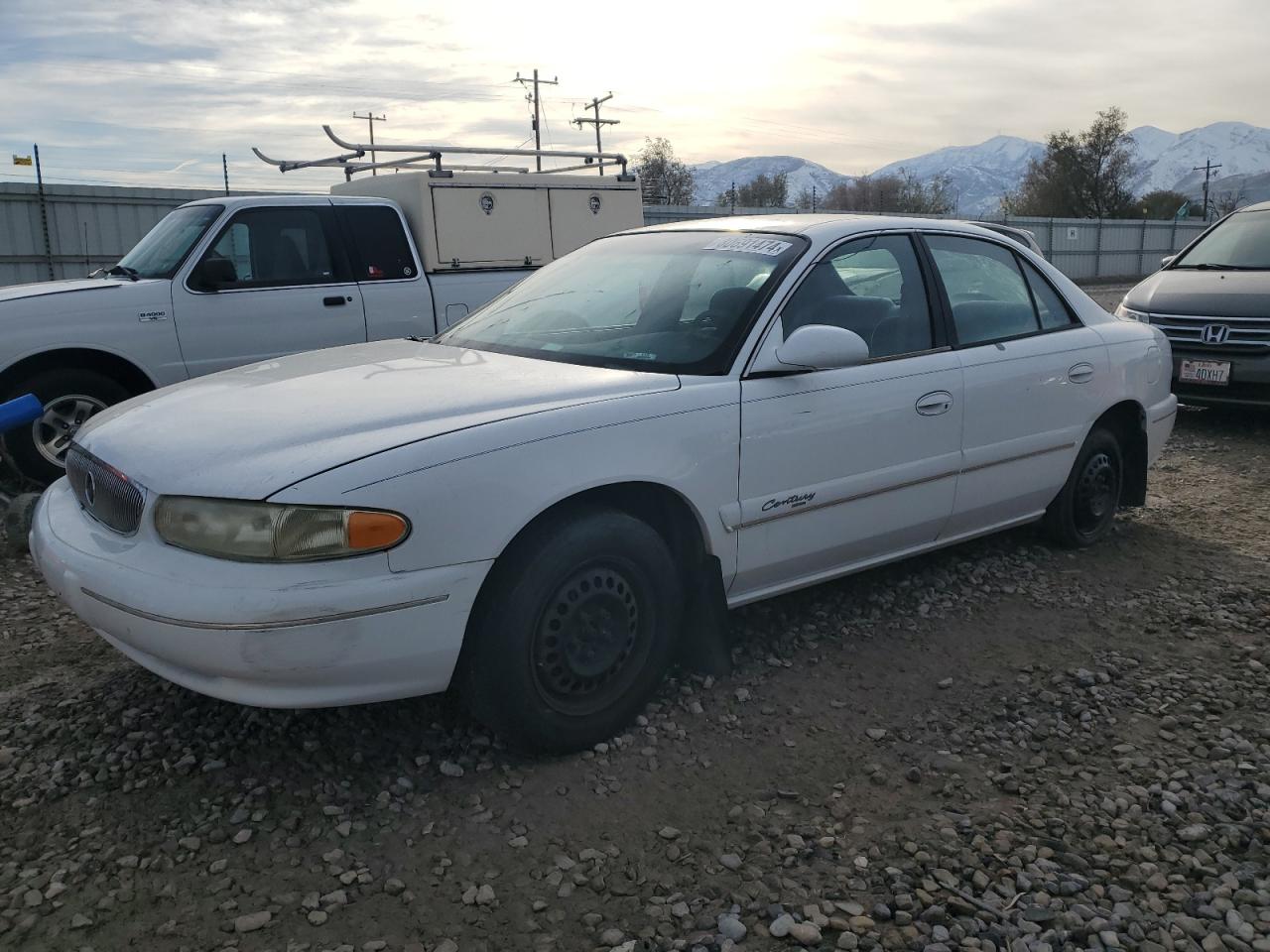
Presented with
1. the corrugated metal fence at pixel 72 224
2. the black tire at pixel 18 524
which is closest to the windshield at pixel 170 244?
the black tire at pixel 18 524

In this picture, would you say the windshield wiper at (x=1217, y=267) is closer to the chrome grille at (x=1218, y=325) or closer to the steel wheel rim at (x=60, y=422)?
the chrome grille at (x=1218, y=325)

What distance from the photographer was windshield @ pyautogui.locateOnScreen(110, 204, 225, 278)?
6.81 meters

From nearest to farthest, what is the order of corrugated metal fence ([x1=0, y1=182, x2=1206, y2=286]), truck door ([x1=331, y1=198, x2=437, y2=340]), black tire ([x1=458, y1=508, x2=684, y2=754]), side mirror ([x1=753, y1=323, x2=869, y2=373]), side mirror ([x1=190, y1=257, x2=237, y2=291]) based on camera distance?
black tire ([x1=458, y1=508, x2=684, y2=754]), side mirror ([x1=753, y1=323, x2=869, y2=373]), side mirror ([x1=190, y1=257, x2=237, y2=291]), truck door ([x1=331, y1=198, x2=437, y2=340]), corrugated metal fence ([x1=0, y1=182, x2=1206, y2=286])

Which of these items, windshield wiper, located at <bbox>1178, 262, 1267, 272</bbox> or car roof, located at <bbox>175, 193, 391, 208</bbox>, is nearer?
car roof, located at <bbox>175, 193, 391, 208</bbox>

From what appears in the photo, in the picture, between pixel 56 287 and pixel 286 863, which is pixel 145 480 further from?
pixel 56 287

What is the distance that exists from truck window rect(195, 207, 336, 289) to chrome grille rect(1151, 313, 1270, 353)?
6368mm

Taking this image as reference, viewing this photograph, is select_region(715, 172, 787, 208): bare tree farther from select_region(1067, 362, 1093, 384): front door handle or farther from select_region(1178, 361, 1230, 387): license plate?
select_region(1067, 362, 1093, 384): front door handle

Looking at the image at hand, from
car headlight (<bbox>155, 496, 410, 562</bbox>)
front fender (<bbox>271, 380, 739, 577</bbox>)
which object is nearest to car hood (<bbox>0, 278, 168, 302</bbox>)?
car headlight (<bbox>155, 496, 410, 562</bbox>)

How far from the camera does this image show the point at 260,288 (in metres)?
6.98

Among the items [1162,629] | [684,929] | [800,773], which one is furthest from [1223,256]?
[684,929]

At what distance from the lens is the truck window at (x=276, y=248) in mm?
6969

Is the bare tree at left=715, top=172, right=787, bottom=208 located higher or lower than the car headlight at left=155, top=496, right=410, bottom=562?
higher

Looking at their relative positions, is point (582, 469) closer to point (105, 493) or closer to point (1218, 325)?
point (105, 493)

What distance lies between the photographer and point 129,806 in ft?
9.30
